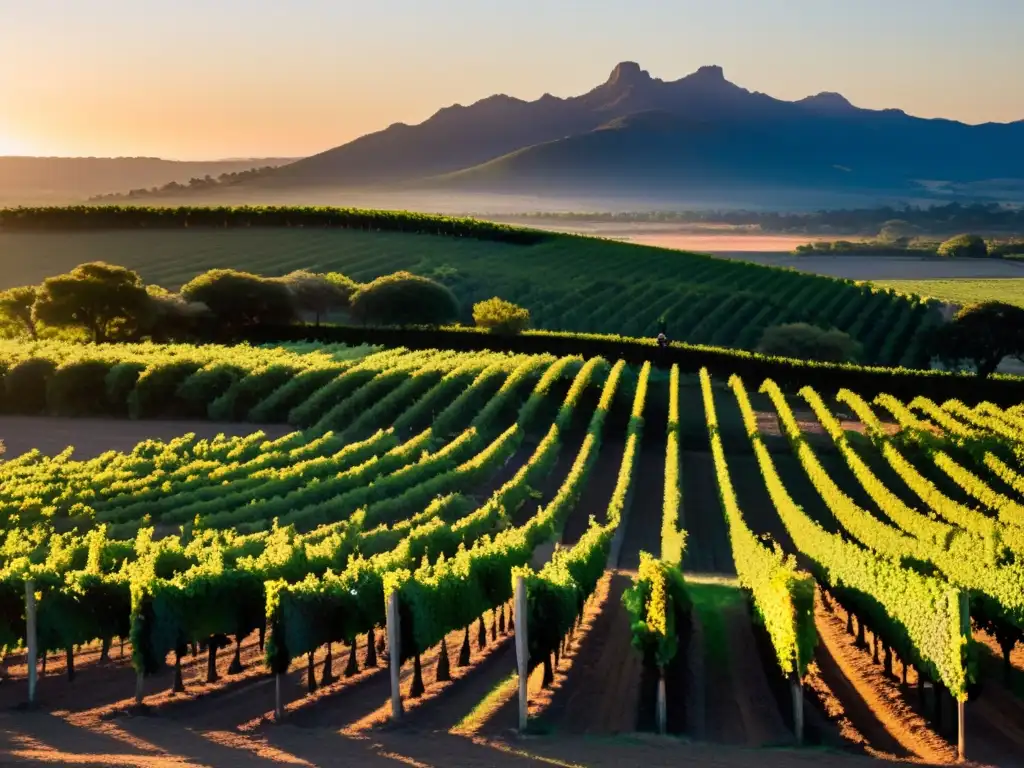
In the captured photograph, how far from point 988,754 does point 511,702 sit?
6.68 meters

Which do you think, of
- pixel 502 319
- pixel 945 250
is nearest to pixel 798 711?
pixel 502 319

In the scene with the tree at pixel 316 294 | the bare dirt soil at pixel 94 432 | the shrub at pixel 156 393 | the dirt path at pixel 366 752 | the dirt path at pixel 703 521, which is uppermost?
the tree at pixel 316 294

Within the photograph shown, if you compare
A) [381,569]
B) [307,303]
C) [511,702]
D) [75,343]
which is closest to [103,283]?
[75,343]

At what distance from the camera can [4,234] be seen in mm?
108562

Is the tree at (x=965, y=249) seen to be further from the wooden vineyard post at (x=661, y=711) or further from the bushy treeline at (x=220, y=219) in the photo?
the wooden vineyard post at (x=661, y=711)

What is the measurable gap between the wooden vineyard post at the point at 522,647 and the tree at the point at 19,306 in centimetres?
6058

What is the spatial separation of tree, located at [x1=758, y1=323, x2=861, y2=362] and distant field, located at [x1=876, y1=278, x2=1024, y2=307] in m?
30.7

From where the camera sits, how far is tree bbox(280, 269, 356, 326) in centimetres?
7425

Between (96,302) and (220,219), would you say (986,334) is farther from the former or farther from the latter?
(220,219)

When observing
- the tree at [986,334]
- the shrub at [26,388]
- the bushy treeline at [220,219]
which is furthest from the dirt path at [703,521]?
the bushy treeline at [220,219]

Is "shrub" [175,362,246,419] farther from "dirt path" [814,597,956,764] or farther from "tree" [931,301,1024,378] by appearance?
"tree" [931,301,1024,378]

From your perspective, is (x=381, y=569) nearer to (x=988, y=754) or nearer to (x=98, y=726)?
(x=98, y=726)

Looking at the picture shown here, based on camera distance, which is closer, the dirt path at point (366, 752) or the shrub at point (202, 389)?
the dirt path at point (366, 752)

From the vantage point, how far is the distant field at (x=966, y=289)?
344 feet
